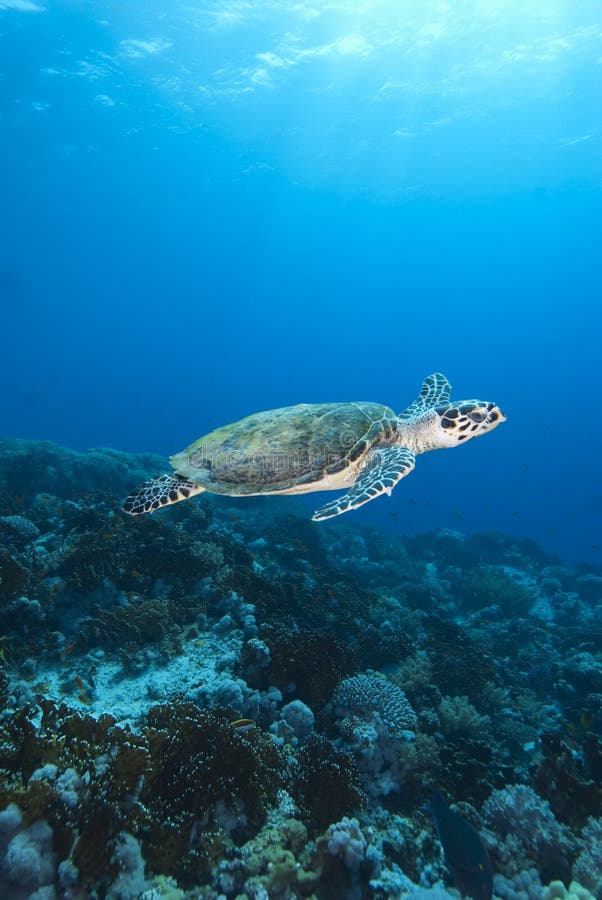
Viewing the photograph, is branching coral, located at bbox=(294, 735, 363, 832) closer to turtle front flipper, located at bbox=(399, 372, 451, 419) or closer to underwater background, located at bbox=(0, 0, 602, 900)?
underwater background, located at bbox=(0, 0, 602, 900)

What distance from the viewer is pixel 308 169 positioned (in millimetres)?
55125

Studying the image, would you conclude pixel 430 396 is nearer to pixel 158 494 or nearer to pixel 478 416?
pixel 478 416

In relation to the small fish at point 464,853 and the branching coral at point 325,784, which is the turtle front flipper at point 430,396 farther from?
the small fish at point 464,853

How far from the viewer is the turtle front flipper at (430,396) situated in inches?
321

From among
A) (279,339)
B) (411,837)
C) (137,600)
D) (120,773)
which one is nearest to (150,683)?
(137,600)

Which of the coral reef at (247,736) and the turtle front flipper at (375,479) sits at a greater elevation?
the turtle front flipper at (375,479)

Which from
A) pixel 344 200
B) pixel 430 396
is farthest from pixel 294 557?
pixel 344 200

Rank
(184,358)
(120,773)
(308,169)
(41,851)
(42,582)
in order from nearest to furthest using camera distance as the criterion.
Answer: (41,851), (120,773), (42,582), (308,169), (184,358)

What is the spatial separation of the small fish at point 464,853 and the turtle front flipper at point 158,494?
16.5 ft

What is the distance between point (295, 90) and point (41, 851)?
5056 centimetres

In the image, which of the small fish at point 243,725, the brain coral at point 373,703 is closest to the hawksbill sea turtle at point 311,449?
the brain coral at point 373,703

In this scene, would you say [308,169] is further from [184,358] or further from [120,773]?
[184,358]

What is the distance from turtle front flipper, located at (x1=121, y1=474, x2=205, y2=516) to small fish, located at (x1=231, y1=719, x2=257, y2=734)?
11.0 feet

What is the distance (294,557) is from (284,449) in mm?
8254
